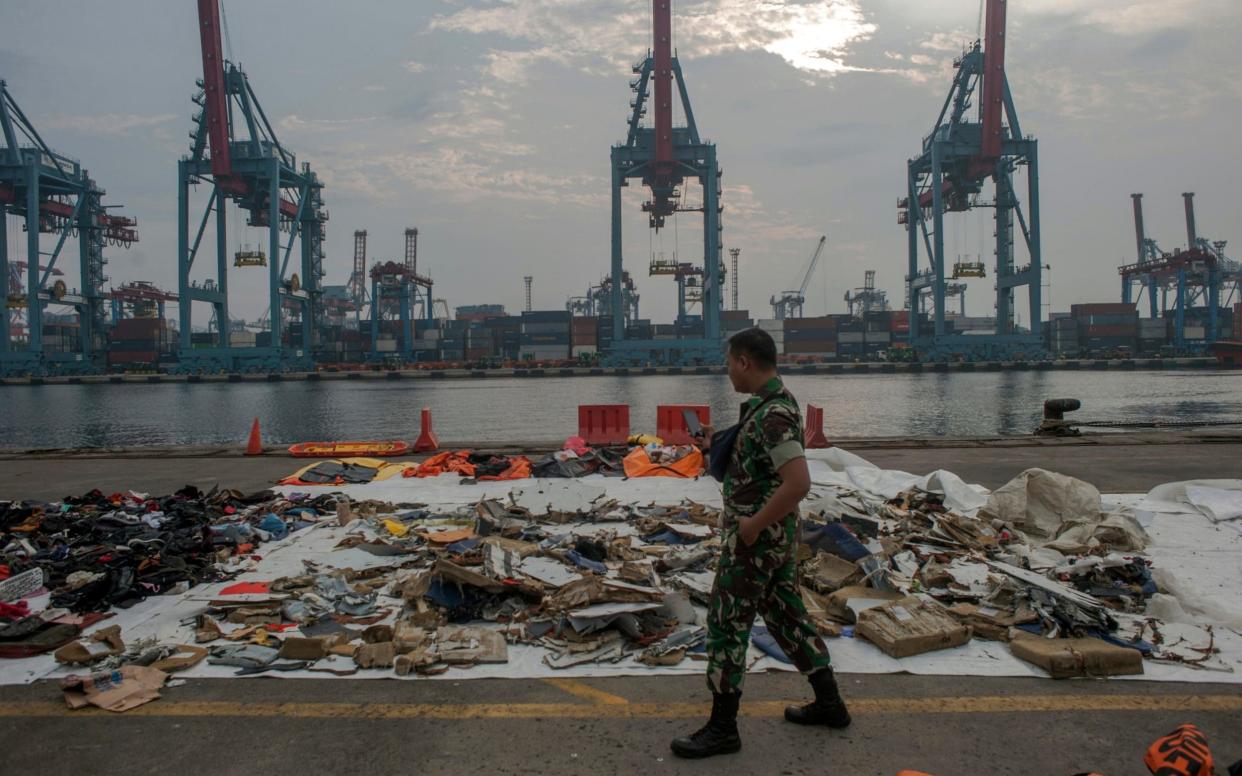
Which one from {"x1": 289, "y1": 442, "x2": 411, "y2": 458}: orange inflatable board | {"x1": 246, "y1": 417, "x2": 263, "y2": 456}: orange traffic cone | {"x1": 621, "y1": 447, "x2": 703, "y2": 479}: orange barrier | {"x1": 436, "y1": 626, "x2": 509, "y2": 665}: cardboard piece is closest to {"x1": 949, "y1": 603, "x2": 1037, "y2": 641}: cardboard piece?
{"x1": 436, "y1": 626, "x2": 509, "y2": 665}: cardboard piece

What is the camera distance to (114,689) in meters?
3.57

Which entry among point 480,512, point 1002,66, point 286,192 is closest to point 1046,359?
point 1002,66

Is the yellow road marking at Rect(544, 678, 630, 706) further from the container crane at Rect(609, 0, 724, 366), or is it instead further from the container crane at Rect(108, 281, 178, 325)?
the container crane at Rect(108, 281, 178, 325)

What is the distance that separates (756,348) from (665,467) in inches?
259

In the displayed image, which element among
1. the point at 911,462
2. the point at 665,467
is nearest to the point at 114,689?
the point at 665,467

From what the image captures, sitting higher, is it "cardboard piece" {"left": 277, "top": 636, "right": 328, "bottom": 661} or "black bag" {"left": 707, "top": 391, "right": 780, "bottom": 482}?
"black bag" {"left": 707, "top": 391, "right": 780, "bottom": 482}

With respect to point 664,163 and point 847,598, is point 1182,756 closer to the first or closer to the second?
point 847,598

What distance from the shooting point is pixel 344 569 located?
5.55 m

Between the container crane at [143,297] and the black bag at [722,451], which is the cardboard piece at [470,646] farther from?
the container crane at [143,297]

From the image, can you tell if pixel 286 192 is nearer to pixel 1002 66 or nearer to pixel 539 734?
pixel 1002 66

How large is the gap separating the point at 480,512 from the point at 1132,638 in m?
4.96

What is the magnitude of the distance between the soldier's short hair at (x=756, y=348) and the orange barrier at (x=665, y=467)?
6327 mm

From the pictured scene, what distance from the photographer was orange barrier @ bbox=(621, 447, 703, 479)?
30.7 ft

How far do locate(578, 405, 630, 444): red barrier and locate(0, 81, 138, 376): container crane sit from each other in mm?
65835
